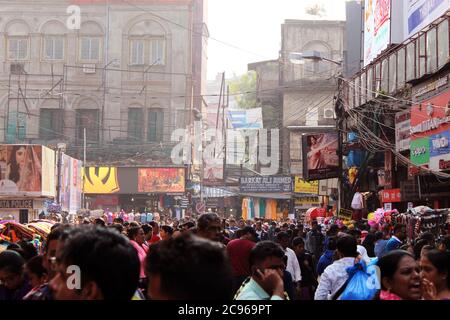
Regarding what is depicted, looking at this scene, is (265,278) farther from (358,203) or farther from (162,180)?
(162,180)

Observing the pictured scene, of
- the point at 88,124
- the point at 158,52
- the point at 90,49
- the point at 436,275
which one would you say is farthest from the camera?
the point at 158,52

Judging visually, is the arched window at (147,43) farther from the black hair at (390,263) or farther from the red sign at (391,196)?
the black hair at (390,263)

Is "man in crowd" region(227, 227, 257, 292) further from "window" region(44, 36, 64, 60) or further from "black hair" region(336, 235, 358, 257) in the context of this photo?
"window" region(44, 36, 64, 60)

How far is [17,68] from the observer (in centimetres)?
5691

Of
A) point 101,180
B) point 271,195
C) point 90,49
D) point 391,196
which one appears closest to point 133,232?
point 391,196

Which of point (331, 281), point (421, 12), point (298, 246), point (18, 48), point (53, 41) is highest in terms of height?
point (53, 41)

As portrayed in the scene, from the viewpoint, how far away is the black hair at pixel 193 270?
10.3ft

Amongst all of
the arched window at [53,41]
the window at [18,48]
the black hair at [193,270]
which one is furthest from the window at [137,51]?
the black hair at [193,270]

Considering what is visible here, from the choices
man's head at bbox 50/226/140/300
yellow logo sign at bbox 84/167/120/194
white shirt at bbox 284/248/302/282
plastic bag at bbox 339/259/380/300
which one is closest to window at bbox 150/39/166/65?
yellow logo sign at bbox 84/167/120/194

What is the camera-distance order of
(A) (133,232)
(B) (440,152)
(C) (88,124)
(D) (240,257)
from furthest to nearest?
(C) (88,124) < (B) (440,152) < (A) (133,232) < (D) (240,257)

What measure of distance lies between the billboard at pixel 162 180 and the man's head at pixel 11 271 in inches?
1684

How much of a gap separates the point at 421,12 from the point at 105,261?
2049cm
